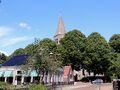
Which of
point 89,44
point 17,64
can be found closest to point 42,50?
point 17,64

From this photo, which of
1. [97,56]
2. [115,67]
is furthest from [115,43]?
[115,67]

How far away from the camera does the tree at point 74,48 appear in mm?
83875

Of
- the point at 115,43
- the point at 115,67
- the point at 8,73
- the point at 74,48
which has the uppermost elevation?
the point at 115,43

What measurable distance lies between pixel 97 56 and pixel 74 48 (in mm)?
6688

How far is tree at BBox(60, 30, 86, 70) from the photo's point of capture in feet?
275

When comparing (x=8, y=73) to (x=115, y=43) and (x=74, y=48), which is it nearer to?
(x=74, y=48)

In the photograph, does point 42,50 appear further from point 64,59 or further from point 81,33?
point 81,33

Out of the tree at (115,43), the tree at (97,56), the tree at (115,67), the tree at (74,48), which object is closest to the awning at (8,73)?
the tree at (74,48)

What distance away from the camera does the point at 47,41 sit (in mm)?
92812

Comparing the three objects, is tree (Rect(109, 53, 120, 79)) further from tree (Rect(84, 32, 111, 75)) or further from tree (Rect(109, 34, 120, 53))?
tree (Rect(109, 34, 120, 53))

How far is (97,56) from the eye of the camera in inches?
3268

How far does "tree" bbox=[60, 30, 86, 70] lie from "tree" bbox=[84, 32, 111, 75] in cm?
176

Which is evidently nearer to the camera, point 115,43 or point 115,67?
point 115,67

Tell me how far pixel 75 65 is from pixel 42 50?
29.0 metres
